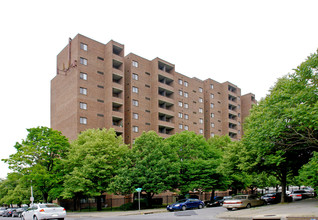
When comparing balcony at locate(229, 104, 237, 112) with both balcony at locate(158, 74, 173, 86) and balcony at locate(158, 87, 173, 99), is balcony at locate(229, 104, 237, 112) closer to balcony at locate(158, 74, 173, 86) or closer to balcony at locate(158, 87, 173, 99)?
balcony at locate(158, 87, 173, 99)

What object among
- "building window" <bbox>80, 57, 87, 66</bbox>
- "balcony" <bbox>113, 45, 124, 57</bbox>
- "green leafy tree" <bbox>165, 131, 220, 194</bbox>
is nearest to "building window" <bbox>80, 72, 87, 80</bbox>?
"building window" <bbox>80, 57, 87, 66</bbox>

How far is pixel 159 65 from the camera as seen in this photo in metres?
66.4

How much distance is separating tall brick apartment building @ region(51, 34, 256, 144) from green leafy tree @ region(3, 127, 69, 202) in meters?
8.15

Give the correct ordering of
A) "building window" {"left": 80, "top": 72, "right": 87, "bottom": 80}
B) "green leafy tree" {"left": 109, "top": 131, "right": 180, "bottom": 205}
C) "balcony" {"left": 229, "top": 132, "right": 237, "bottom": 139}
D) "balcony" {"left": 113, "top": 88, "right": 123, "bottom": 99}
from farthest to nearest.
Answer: "balcony" {"left": 229, "top": 132, "right": 237, "bottom": 139} < "balcony" {"left": 113, "top": 88, "right": 123, "bottom": 99} < "building window" {"left": 80, "top": 72, "right": 87, "bottom": 80} < "green leafy tree" {"left": 109, "top": 131, "right": 180, "bottom": 205}

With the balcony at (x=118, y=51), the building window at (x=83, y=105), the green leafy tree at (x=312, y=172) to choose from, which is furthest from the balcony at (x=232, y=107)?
the green leafy tree at (x=312, y=172)

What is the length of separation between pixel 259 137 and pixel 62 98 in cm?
4315

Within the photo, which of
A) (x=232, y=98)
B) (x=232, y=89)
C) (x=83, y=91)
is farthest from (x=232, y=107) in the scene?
(x=83, y=91)

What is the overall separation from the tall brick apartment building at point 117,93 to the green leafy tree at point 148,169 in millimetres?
17219

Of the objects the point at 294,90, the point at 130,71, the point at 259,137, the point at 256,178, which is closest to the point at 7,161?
the point at 130,71

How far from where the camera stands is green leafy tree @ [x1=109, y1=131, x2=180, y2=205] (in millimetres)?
34000

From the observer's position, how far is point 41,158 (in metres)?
40.5

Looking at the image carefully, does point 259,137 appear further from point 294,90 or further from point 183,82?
point 183,82

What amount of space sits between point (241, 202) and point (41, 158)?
28.3 metres

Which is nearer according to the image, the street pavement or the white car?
the street pavement
